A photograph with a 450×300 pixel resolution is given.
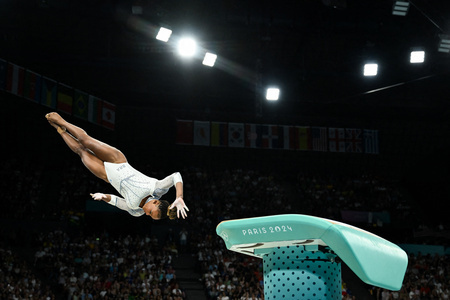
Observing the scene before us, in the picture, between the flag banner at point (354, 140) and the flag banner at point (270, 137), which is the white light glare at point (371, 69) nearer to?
the flag banner at point (270, 137)

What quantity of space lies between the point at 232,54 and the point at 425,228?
11484 millimetres

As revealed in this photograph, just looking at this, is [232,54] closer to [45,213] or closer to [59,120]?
[45,213]

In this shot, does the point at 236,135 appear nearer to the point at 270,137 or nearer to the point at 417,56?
the point at 270,137

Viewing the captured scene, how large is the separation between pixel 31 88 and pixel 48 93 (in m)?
0.66

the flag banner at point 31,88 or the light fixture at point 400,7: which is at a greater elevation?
the light fixture at point 400,7

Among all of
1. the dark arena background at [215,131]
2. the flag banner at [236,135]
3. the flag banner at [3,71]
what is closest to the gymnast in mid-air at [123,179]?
the dark arena background at [215,131]

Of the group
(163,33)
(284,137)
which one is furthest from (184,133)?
(163,33)

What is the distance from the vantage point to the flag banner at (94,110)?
1974cm

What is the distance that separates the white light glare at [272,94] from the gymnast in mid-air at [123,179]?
544 inches

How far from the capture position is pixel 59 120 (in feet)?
16.4

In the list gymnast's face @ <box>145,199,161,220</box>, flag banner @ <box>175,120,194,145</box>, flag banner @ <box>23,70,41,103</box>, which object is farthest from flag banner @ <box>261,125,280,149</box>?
gymnast's face @ <box>145,199,161,220</box>

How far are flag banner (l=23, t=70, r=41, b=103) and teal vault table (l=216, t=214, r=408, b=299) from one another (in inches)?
630

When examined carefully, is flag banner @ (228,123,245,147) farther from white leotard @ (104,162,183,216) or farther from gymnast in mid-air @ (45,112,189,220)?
white leotard @ (104,162,183,216)

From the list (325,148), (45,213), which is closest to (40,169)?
(45,213)
